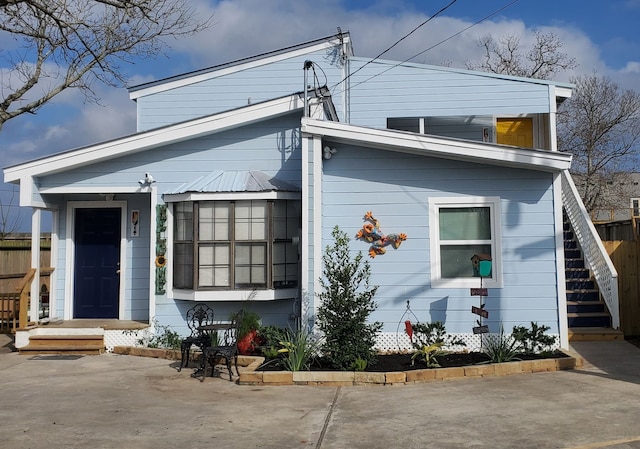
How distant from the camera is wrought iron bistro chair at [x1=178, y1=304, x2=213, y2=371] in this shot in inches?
320

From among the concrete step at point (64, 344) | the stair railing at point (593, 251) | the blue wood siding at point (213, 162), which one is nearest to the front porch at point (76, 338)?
the concrete step at point (64, 344)

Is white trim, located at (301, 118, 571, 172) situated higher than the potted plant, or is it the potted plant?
white trim, located at (301, 118, 571, 172)

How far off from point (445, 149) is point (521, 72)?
1831 cm

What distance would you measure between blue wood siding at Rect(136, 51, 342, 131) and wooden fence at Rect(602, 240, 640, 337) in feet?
21.9

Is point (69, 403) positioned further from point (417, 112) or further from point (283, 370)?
point (417, 112)

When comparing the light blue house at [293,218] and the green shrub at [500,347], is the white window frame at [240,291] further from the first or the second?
the green shrub at [500,347]

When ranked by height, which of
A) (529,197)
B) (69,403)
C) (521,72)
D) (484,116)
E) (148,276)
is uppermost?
(521,72)

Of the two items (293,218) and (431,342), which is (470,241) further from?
(293,218)

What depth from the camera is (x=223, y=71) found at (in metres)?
13.6

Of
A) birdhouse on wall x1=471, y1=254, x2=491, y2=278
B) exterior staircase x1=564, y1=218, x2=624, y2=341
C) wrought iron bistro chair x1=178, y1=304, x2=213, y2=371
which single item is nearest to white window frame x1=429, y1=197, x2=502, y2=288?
birdhouse on wall x1=471, y1=254, x2=491, y2=278

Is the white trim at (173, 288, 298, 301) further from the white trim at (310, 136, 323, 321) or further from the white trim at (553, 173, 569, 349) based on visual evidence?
the white trim at (553, 173, 569, 349)

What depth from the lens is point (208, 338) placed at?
27.8 feet

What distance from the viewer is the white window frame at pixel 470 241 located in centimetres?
886

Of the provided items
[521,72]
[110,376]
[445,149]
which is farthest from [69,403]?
[521,72]
